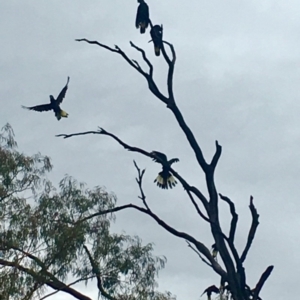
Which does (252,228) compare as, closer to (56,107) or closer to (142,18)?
(142,18)

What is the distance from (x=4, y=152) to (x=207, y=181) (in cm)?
363

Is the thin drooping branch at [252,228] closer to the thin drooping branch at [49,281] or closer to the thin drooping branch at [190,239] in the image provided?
the thin drooping branch at [190,239]

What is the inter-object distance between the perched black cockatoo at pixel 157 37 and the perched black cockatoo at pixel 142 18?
40 centimetres

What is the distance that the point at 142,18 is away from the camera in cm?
827

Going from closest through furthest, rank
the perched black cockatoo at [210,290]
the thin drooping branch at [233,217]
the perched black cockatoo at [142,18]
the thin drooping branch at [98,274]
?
the thin drooping branch at [233,217], the perched black cockatoo at [210,290], the perched black cockatoo at [142,18], the thin drooping branch at [98,274]

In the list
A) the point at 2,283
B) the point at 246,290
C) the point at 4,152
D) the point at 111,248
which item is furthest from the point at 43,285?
the point at 246,290

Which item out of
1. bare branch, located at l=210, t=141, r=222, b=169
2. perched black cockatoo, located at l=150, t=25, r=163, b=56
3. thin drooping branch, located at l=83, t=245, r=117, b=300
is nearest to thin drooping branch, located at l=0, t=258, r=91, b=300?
thin drooping branch, located at l=83, t=245, r=117, b=300

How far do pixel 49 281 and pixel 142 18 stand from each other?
11.3 ft

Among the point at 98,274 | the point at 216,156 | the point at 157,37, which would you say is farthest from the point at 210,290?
the point at 157,37

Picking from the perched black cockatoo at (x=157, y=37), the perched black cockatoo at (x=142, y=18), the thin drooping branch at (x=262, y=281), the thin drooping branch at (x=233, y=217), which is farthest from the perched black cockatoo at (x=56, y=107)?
the thin drooping branch at (x=262, y=281)

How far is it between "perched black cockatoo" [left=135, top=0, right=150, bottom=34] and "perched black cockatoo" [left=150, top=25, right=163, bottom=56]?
1.31 feet

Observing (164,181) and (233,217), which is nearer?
(233,217)

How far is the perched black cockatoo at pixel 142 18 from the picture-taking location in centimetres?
821

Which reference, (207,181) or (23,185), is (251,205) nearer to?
(207,181)
